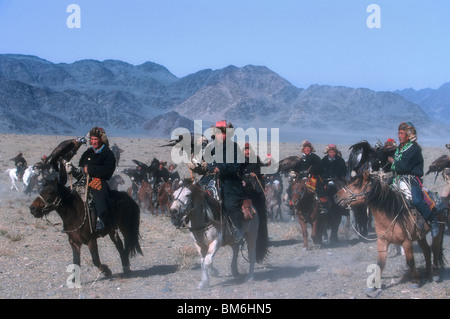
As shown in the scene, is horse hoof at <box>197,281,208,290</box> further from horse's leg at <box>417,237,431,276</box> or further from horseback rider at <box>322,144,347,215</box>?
horseback rider at <box>322,144,347,215</box>

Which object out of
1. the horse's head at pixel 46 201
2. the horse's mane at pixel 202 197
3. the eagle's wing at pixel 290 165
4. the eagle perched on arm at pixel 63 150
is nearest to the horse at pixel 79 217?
the horse's head at pixel 46 201

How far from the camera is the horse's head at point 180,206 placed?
28.6ft

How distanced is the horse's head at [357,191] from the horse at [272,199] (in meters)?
8.61

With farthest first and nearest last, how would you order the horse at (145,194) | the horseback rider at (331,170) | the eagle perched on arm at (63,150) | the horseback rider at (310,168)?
the horse at (145,194) → the horseback rider at (331,170) → the horseback rider at (310,168) → the eagle perched on arm at (63,150)

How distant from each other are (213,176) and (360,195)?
2.42 m

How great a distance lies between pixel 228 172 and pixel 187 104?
336 feet

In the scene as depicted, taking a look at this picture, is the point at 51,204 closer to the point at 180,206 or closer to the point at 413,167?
the point at 180,206

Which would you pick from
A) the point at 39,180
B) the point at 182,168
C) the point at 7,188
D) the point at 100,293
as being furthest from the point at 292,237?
the point at 182,168

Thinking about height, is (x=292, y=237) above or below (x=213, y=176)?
below

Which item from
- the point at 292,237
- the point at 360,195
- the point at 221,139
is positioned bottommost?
the point at 292,237

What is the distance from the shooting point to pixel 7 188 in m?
26.7

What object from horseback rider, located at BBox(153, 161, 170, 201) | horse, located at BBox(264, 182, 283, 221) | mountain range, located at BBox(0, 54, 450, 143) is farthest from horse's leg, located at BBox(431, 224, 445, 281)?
mountain range, located at BBox(0, 54, 450, 143)

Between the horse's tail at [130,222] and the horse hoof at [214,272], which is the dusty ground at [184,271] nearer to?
the horse hoof at [214,272]
